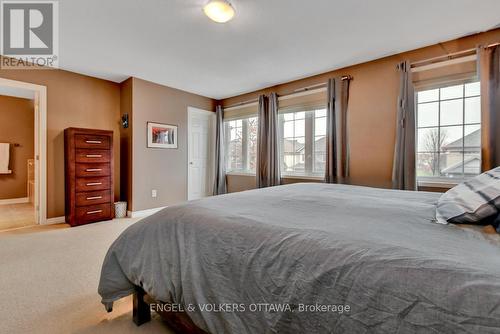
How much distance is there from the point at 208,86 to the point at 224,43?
1.66 meters

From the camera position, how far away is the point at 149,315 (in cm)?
145

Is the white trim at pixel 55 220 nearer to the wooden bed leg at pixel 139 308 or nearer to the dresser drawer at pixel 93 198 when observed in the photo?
the dresser drawer at pixel 93 198

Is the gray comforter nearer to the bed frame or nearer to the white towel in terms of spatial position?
the bed frame

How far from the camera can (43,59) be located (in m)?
3.19

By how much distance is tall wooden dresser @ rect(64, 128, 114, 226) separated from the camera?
334 centimetres

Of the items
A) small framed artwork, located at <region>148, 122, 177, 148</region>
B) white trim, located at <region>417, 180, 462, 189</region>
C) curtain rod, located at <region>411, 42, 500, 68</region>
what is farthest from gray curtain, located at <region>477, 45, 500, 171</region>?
small framed artwork, located at <region>148, 122, 177, 148</region>

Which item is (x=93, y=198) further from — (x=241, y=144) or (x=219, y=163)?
(x=241, y=144)

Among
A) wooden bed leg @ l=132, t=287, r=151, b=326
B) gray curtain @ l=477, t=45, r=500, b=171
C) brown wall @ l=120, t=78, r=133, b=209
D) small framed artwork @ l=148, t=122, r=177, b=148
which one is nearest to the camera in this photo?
wooden bed leg @ l=132, t=287, r=151, b=326

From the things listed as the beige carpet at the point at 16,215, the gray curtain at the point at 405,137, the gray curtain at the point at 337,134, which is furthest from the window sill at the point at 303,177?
the beige carpet at the point at 16,215

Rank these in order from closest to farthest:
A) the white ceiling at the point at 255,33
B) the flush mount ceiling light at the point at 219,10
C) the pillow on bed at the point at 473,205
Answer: the pillow on bed at the point at 473,205
the flush mount ceiling light at the point at 219,10
the white ceiling at the point at 255,33

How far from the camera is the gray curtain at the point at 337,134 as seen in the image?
3311 mm

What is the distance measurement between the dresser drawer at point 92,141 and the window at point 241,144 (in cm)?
230

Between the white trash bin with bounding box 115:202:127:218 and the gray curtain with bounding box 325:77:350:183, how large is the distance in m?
3.33
